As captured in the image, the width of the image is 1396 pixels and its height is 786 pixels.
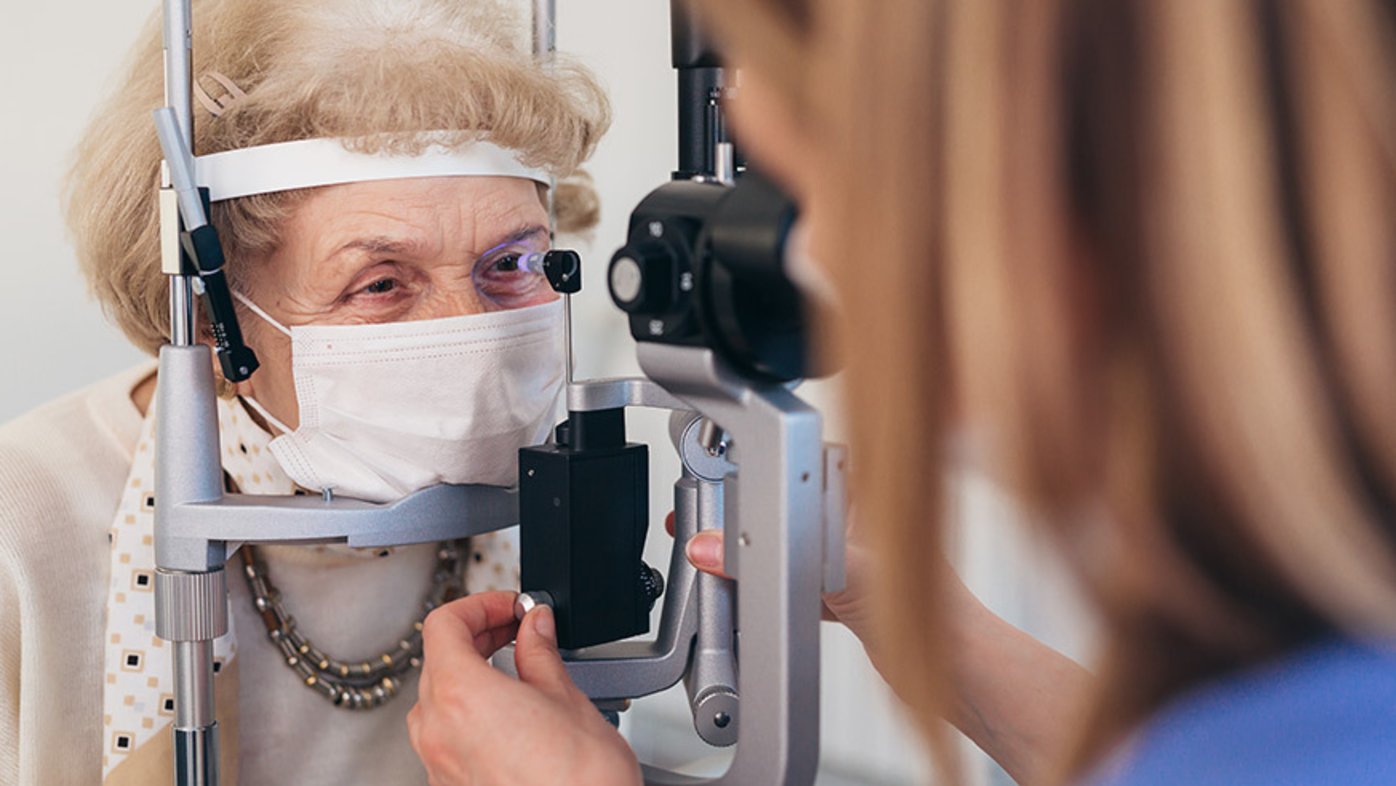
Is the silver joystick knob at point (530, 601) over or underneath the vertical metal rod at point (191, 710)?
over

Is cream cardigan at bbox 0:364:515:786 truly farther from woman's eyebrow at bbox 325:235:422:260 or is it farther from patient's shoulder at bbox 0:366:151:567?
woman's eyebrow at bbox 325:235:422:260

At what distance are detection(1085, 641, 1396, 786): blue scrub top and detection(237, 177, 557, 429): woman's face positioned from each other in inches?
27.6

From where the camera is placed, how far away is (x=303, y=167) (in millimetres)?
1012

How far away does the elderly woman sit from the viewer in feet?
3.33

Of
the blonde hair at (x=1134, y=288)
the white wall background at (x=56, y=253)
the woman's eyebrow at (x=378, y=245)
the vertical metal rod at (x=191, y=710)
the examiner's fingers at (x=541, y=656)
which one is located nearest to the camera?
the blonde hair at (x=1134, y=288)

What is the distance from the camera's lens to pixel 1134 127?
1.43 ft

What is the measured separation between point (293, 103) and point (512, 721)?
0.54 metres

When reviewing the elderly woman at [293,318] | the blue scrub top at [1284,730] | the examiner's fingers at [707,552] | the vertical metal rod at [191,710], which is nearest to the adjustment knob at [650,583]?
the examiner's fingers at [707,552]

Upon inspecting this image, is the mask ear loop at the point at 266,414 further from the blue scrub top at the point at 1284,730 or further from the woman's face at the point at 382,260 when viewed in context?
the blue scrub top at the point at 1284,730

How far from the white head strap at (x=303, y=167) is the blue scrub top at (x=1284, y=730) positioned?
0.72m

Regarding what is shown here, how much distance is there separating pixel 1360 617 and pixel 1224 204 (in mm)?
161

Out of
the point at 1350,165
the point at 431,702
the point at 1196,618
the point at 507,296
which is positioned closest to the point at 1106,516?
the point at 1196,618

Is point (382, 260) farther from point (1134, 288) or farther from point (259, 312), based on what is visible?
point (1134, 288)

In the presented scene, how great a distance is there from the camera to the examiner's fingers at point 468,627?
0.82m
